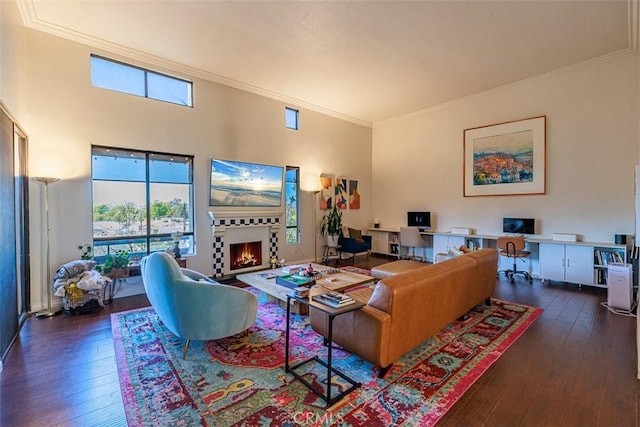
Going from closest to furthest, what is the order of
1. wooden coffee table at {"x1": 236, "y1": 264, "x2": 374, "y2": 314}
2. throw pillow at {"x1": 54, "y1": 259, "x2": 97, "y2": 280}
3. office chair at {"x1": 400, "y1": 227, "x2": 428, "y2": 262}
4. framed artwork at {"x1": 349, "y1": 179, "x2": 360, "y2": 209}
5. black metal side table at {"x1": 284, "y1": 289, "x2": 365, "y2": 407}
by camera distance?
black metal side table at {"x1": 284, "y1": 289, "x2": 365, "y2": 407} < wooden coffee table at {"x1": 236, "y1": 264, "x2": 374, "y2": 314} < throw pillow at {"x1": 54, "y1": 259, "x2": 97, "y2": 280} < office chair at {"x1": 400, "y1": 227, "x2": 428, "y2": 262} < framed artwork at {"x1": 349, "y1": 179, "x2": 360, "y2": 209}

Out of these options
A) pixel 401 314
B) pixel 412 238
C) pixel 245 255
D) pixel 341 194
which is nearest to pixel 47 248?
pixel 245 255

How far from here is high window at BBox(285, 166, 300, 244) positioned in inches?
271

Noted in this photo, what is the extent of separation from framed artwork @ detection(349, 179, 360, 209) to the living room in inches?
7.8

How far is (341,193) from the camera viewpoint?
25.8 feet

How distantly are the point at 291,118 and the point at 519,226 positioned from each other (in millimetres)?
5395

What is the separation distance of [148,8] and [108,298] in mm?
4061

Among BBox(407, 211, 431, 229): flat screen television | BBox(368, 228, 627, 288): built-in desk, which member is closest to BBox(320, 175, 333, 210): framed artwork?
BBox(407, 211, 431, 229): flat screen television

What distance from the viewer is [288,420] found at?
1920mm

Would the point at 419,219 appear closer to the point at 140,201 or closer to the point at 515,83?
the point at 515,83

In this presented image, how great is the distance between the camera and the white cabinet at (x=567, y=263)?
4875 millimetres

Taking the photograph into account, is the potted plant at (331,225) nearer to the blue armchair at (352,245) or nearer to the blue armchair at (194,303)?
the blue armchair at (352,245)

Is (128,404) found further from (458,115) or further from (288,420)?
(458,115)

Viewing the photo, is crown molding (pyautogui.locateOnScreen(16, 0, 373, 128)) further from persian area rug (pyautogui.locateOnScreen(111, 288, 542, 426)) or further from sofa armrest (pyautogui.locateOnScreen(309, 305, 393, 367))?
sofa armrest (pyautogui.locateOnScreen(309, 305, 393, 367))
